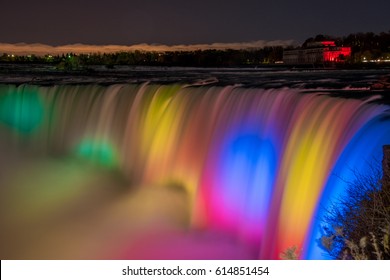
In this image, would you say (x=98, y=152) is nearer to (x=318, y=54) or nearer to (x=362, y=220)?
(x=362, y=220)

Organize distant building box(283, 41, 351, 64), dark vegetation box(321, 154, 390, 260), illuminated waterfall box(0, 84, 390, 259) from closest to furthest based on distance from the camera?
dark vegetation box(321, 154, 390, 260) → illuminated waterfall box(0, 84, 390, 259) → distant building box(283, 41, 351, 64)

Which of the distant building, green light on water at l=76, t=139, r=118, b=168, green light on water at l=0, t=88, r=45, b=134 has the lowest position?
green light on water at l=76, t=139, r=118, b=168

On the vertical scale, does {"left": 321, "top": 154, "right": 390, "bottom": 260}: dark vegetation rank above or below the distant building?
below

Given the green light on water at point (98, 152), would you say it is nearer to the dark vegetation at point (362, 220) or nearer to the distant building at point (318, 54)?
the dark vegetation at point (362, 220)

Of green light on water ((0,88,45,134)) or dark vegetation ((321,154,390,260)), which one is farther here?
green light on water ((0,88,45,134))

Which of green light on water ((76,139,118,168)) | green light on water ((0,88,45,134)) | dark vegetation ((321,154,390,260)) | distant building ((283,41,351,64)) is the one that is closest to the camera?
dark vegetation ((321,154,390,260))

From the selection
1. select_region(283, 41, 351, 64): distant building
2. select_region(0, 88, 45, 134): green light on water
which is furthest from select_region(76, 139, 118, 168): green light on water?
select_region(283, 41, 351, 64): distant building

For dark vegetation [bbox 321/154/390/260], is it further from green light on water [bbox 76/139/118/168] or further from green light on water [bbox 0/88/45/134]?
green light on water [bbox 0/88/45/134]
